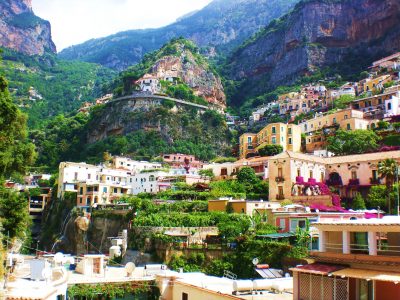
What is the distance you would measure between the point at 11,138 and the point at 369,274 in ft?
69.5

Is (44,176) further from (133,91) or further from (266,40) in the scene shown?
(266,40)

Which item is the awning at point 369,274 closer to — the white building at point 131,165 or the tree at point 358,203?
the tree at point 358,203

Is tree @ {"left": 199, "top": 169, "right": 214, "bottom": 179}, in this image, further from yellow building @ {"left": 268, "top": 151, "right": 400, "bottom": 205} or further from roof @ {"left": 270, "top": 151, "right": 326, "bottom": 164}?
yellow building @ {"left": 268, "top": 151, "right": 400, "bottom": 205}

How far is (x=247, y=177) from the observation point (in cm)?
6100

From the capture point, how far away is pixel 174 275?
2419 centimetres

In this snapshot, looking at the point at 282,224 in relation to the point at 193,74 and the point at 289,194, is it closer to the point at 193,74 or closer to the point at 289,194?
the point at 289,194

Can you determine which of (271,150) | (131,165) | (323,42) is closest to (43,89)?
(323,42)

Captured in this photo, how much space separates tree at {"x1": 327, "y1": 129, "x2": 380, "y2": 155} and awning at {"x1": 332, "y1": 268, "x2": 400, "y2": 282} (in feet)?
160

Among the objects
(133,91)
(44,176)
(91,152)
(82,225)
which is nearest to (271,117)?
(133,91)

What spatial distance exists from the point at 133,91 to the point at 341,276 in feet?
318

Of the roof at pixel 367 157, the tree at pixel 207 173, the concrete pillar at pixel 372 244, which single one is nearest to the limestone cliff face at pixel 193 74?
the tree at pixel 207 173

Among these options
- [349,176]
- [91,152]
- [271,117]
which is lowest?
[349,176]

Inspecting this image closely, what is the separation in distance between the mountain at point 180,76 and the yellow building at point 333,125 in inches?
1617

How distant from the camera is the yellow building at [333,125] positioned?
241ft
